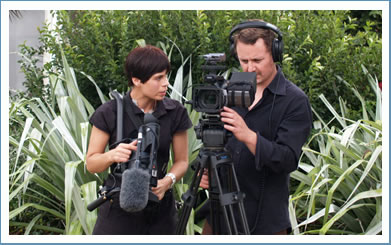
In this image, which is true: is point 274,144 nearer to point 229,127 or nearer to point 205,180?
point 229,127

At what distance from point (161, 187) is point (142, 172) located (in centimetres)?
32

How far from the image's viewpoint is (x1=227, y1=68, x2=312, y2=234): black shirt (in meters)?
2.07

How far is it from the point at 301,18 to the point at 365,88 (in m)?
0.90

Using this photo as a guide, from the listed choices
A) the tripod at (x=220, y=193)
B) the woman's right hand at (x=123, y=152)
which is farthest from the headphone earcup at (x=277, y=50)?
the woman's right hand at (x=123, y=152)

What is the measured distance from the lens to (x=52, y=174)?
12.1 ft

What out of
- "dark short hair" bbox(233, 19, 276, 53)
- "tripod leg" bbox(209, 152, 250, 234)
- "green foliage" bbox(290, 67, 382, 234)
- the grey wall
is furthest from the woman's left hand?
the grey wall

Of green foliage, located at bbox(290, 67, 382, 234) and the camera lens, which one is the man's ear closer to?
the camera lens

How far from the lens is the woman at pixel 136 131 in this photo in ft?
7.39

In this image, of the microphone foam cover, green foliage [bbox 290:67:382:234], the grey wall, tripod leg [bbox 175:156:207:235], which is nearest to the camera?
the microphone foam cover

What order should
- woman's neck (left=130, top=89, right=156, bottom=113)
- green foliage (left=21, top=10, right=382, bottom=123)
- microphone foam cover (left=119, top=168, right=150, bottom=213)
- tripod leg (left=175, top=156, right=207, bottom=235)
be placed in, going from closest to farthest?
microphone foam cover (left=119, top=168, right=150, bottom=213)
tripod leg (left=175, top=156, right=207, bottom=235)
woman's neck (left=130, top=89, right=156, bottom=113)
green foliage (left=21, top=10, right=382, bottom=123)

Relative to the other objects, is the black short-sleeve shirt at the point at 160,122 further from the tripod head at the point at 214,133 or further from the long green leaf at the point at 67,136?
the long green leaf at the point at 67,136

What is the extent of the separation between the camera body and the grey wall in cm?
501

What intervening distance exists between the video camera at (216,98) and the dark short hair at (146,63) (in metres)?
0.30

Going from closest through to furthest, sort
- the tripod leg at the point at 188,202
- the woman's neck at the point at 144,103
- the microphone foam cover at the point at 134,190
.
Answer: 1. the microphone foam cover at the point at 134,190
2. the tripod leg at the point at 188,202
3. the woman's neck at the point at 144,103
